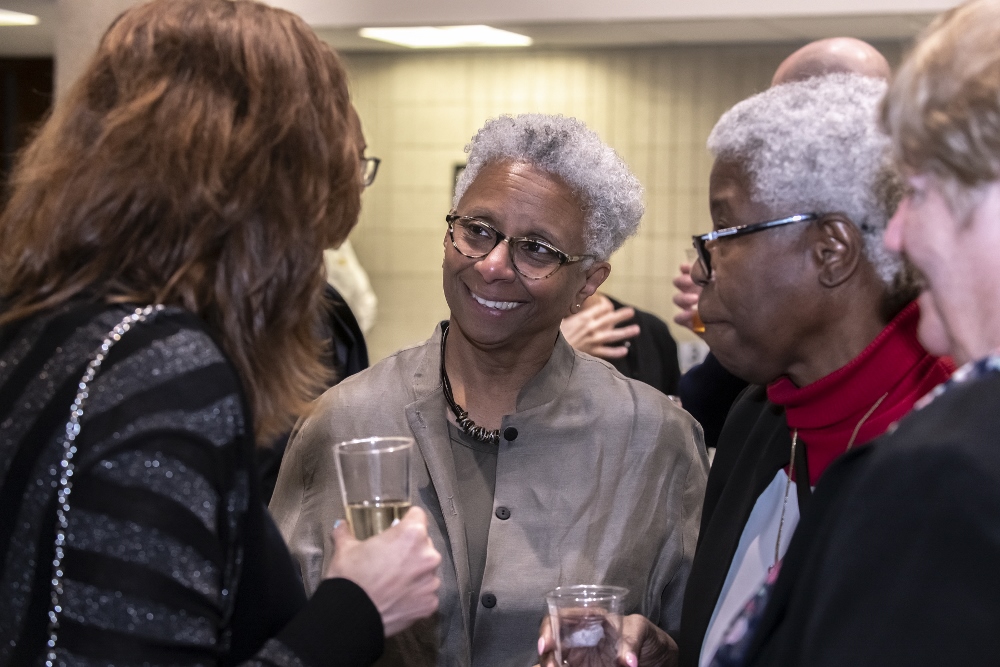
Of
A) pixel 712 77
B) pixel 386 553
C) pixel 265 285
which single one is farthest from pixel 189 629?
pixel 712 77

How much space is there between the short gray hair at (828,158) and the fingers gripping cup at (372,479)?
69 centimetres

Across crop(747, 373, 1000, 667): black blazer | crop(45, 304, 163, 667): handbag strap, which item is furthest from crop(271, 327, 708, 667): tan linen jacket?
crop(747, 373, 1000, 667): black blazer

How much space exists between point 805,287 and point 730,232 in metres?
0.14

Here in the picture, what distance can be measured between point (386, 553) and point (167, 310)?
0.42 m

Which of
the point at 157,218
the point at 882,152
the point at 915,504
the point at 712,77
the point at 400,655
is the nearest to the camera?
the point at 915,504

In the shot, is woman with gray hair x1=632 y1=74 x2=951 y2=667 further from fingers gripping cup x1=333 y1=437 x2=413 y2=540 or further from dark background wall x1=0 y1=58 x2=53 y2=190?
dark background wall x1=0 y1=58 x2=53 y2=190

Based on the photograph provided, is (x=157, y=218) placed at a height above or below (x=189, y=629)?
above

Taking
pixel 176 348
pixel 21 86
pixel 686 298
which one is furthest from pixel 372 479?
pixel 21 86

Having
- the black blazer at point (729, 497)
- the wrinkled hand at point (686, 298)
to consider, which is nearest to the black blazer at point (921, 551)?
the black blazer at point (729, 497)

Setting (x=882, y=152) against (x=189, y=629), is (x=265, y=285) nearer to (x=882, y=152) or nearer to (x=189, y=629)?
(x=189, y=629)

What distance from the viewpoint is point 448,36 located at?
5.71 metres

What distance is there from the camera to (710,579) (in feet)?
6.23

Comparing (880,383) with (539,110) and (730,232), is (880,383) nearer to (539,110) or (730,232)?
(730,232)

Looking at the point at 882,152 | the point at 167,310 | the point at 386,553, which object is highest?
the point at 882,152
